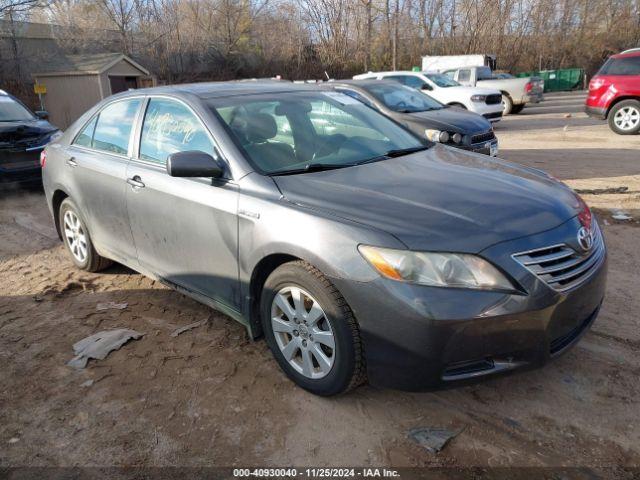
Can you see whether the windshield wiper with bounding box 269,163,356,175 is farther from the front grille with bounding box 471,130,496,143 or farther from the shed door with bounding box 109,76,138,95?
the shed door with bounding box 109,76,138,95

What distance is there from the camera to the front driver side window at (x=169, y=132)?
335 centimetres

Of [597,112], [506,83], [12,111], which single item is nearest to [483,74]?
[506,83]

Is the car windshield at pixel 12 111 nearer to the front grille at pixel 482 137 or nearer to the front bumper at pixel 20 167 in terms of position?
the front bumper at pixel 20 167

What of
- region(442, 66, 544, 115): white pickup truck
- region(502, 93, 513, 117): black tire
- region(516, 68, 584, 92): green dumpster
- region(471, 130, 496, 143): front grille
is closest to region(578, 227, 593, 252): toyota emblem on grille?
region(471, 130, 496, 143): front grille

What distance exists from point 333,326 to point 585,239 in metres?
1.44

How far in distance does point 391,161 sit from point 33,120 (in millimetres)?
7982

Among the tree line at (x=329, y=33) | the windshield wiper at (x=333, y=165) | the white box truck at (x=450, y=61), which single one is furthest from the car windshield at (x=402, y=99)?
the tree line at (x=329, y=33)

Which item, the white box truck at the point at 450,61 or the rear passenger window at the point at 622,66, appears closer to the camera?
the rear passenger window at the point at 622,66

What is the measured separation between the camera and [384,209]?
2.62 metres

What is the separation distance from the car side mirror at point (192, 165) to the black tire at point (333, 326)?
2.39 ft

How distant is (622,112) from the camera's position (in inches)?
481

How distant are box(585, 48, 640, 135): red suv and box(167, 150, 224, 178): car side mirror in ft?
38.8

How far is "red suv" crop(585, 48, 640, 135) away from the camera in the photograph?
1155 cm

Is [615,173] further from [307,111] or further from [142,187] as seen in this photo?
[142,187]
